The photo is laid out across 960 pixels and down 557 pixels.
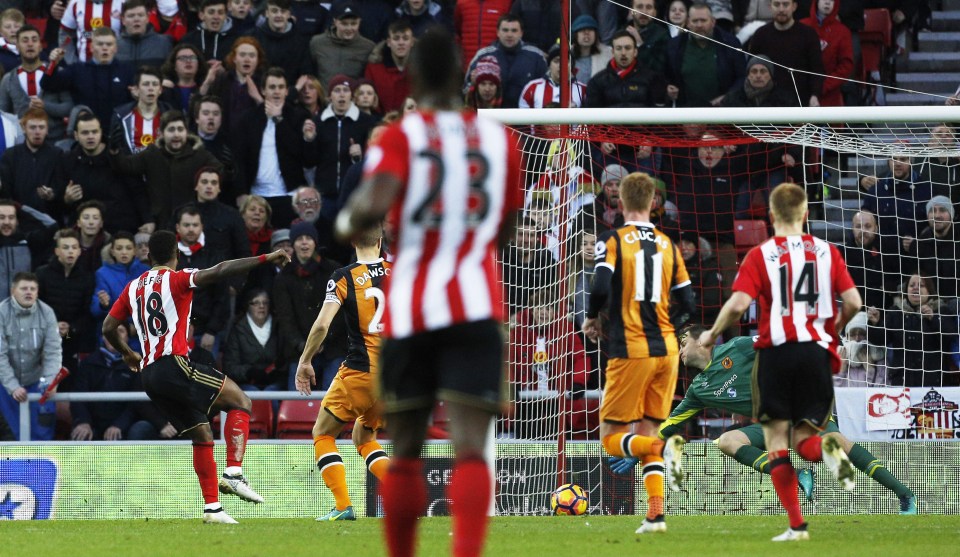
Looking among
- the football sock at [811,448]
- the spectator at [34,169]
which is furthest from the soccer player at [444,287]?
the spectator at [34,169]

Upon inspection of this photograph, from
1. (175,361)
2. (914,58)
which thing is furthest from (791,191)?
(914,58)

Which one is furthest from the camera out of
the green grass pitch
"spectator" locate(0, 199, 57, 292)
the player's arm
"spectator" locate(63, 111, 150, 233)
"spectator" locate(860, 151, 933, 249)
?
"spectator" locate(63, 111, 150, 233)

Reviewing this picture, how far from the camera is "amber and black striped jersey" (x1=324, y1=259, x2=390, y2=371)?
402 inches

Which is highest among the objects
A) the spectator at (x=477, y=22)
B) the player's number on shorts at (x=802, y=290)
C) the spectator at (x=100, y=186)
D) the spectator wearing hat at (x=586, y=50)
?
the spectator at (x=477, y=22)

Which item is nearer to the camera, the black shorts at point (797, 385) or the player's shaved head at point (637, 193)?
the black shorts at point (797, 385)

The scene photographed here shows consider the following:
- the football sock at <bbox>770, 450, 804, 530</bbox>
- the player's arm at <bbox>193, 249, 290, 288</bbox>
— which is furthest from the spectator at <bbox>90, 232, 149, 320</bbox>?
the football sock at <bbox>770, 450, 804, 530</bbox>

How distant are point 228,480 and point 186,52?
6.58 metres

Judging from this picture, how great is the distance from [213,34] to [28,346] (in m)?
4.44

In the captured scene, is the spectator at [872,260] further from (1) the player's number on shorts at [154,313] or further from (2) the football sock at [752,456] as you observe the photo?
(1) the player's number on shorts at [154,313]

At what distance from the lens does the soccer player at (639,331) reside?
903 cm

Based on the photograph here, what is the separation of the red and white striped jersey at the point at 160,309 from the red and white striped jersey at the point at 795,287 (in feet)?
13.5

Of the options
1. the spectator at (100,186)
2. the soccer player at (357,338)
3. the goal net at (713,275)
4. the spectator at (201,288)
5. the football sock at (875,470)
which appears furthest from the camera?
the spectator at (100,186)

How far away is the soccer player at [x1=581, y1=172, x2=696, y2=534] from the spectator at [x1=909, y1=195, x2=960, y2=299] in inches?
176

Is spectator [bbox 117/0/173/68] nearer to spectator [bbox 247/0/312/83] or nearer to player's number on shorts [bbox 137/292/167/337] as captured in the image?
spectator [bbox 247/0/312/83]
